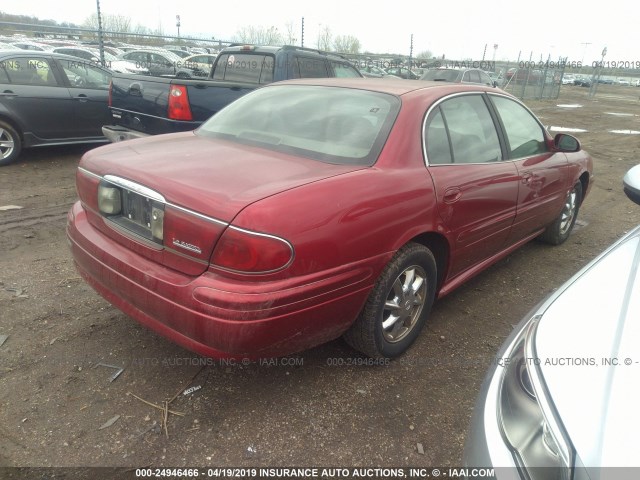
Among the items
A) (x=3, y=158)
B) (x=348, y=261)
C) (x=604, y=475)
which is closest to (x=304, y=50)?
(x=3, y=158)

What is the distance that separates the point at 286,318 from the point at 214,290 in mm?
324

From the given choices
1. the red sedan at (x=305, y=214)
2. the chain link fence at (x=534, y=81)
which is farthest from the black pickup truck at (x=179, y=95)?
the chain link fence at (x=534, y=81)

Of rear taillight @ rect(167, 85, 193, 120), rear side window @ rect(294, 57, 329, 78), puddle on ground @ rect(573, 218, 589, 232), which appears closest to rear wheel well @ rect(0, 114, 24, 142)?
rear taillight @ rect(167, 85, 193, 120)

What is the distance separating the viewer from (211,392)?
98.4 inches

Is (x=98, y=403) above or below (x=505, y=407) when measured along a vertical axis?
below

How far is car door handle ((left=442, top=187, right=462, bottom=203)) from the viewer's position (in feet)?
8.95

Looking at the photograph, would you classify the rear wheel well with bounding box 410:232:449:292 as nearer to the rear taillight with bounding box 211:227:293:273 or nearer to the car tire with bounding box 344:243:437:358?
the car tire with bounding box 344:243:437:358

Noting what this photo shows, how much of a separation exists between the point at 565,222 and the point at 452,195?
259cm

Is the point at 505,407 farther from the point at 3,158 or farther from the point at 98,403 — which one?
the point at 3,158

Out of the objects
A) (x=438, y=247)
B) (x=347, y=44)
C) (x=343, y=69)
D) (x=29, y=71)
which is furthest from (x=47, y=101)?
(x=347, y=44)

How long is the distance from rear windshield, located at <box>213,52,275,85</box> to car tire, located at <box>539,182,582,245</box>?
419cm

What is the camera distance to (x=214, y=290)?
1.99m

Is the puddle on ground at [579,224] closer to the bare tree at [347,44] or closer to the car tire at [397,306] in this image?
the car tire at [397,306]

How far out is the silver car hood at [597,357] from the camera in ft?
3.74
